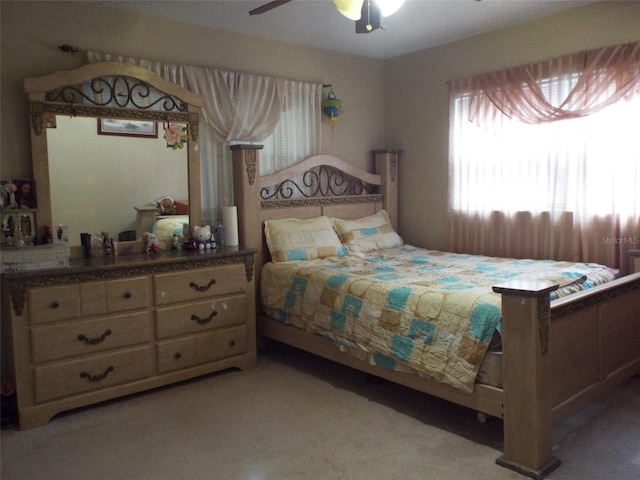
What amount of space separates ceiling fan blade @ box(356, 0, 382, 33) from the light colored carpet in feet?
6.31

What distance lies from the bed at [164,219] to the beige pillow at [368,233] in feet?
4.20

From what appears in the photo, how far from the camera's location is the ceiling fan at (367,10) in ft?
7.29

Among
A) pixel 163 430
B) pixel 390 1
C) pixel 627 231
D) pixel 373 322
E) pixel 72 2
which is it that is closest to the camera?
pixel 390 1

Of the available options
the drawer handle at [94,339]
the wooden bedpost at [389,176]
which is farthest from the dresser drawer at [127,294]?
the wooden bedpost at [389,176]

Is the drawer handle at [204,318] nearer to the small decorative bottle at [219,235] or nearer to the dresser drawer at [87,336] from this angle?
the dresser drawer at [87,336]

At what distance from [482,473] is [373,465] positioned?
46 cm

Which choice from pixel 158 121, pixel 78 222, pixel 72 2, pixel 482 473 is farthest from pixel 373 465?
pixel 72 2

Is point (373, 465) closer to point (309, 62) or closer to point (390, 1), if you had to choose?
point (390, 1)

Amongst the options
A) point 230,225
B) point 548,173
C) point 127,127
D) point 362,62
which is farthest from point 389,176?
point 127,127

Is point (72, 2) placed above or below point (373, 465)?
above

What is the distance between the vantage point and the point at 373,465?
240 cm

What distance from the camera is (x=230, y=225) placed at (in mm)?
3811

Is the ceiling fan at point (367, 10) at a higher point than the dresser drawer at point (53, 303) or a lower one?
higher

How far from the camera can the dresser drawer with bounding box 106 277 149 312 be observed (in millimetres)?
3068
